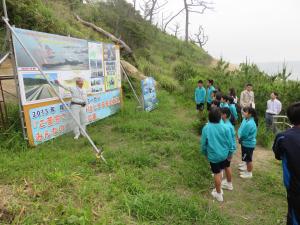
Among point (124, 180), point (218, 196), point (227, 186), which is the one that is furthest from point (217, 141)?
point (124, 180)

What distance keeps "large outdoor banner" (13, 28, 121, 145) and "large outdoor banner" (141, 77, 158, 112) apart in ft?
3.63

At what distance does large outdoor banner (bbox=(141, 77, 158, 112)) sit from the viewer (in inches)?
448

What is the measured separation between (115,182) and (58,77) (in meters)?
3.87

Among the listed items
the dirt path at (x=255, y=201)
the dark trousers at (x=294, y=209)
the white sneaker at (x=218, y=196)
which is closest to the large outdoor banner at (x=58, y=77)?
the white sneaker at (x=218, y=196)

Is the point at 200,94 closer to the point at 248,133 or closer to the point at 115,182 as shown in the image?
the point at 248,133

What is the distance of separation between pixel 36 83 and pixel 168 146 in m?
3.28

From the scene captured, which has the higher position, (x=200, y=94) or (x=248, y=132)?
(x=200, y=94)

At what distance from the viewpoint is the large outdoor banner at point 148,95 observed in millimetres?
11391

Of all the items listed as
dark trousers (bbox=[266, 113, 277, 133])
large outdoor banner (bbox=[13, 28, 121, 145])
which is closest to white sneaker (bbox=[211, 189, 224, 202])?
large outdoor banner (bbox=[13, 28, 121, 145])

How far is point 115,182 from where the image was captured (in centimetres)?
489

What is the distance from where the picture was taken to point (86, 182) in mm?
4703

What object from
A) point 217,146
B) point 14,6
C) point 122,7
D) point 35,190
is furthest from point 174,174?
point 122,7

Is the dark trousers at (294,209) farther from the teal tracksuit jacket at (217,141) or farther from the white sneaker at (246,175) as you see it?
the white sneaker at (246,175)

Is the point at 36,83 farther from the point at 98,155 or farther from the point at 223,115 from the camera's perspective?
the point at 223,115
